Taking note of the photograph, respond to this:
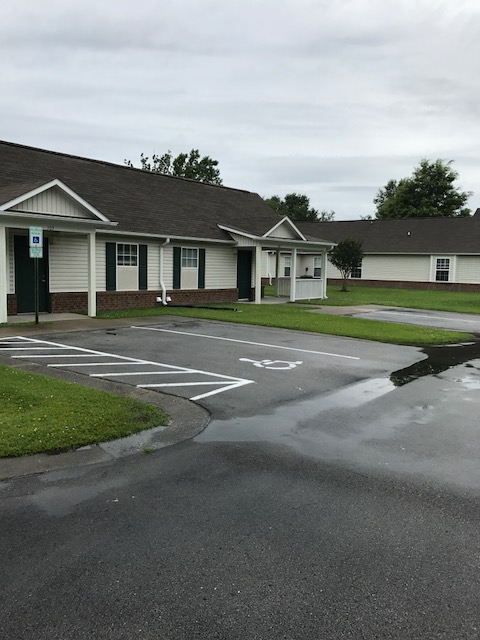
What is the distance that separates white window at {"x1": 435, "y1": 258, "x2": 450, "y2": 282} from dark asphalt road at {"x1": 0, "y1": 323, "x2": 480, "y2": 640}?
36.8m

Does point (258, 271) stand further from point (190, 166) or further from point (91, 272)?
point (190, 166)

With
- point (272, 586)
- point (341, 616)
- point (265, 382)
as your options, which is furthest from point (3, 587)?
point (265, 382)

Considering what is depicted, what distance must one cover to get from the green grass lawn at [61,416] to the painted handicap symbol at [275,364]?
3.53 meters

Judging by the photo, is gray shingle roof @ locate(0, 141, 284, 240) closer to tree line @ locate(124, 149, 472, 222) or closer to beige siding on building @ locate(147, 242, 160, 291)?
beige siding on building @ locate(147, 242, 160, 291)

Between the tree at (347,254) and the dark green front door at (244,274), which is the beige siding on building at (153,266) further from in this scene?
the tree at (347,254)

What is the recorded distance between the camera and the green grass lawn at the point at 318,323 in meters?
14.6

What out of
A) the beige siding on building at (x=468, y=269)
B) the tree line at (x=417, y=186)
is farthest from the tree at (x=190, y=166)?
the beige siding on building at (x=468, y=269)

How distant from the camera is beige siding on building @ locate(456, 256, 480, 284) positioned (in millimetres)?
39844

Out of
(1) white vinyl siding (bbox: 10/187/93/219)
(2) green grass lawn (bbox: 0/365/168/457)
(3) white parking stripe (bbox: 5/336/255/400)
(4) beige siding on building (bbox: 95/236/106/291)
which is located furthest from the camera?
(4) beige siding on building (bbox: 95/236/106/291)

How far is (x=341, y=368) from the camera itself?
10219 mm

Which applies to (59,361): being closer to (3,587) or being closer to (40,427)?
(40,427)

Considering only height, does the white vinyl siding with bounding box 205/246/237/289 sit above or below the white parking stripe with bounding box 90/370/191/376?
above

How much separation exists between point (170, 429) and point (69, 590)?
314 cm

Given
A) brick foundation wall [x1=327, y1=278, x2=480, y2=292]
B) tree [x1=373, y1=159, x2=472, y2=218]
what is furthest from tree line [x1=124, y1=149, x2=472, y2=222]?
brick foundation wall [x1=327, y1=278, x2=480, y2=292]
